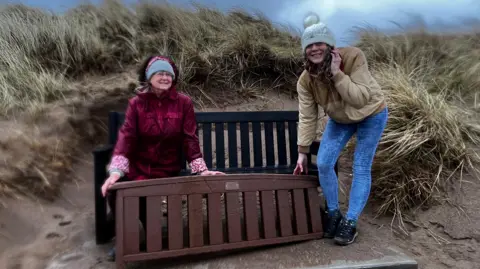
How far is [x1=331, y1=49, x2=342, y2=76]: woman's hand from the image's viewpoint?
2.97m

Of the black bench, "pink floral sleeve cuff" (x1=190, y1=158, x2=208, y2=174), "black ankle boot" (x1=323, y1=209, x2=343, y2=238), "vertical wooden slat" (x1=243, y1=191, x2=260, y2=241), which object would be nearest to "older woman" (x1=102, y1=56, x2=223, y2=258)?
"pink floral sleeve cuff" (x1=190, y1=158, x2=208, y2=174)

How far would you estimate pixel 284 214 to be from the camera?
133 inches

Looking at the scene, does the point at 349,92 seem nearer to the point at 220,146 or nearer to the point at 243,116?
the point at 243,116

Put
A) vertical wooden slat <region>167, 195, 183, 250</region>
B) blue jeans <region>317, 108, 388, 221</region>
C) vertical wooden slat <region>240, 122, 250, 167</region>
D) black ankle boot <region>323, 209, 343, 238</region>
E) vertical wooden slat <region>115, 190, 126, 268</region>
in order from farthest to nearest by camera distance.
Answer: vertical wooden slat <region>240, 122, 250, 167</region> → black ankle boot <region>323, 209, 343, 238</region> → blue jeans <region>317, 108, 388, 221</region> → vertical wooden slat <region>167, 195, 183, 250</region> → vertical wooden slat <region>115, 190, 126, 268</region>

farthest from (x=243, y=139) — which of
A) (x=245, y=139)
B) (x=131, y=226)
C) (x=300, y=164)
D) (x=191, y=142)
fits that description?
(x=131, y=226)

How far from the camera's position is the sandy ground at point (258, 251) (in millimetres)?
3205

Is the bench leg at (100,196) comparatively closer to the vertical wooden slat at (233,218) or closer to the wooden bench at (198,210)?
the wooden bench at (198,210)

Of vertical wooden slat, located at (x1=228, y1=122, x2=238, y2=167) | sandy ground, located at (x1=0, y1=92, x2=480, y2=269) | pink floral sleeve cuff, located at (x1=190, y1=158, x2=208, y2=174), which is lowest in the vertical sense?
sandy ground, located at (x1=0, y1=92, x2=480, y2=269)

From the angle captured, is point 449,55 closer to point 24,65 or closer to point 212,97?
point 212,97

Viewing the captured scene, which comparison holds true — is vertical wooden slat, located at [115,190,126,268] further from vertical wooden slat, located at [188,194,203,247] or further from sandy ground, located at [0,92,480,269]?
vertical wooden slat, located at [188,194,203,247]

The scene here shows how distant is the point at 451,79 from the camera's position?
6.14 meters

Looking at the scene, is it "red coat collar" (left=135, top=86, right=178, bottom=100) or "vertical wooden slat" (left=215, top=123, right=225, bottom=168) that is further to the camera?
"vertical wooden slat" (left=215, top=123, right=225, bottom=168)

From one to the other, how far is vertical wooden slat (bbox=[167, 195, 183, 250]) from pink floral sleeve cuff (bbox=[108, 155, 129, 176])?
1.26ft

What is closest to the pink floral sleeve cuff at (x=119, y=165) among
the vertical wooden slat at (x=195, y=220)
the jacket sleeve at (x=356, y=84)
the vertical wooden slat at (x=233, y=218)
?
the vertical wooden slat at (x=195, y=220)
